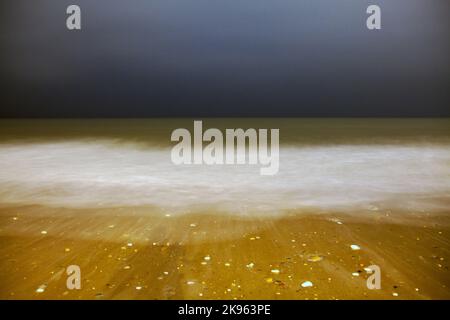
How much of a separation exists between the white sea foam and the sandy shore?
1.14 feet

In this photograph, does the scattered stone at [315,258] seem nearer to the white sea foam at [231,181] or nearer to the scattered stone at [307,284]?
the scattered stone at [307,284]

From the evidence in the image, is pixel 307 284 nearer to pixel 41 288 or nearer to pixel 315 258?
pixel 315 258

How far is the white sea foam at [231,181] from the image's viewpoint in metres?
3.14

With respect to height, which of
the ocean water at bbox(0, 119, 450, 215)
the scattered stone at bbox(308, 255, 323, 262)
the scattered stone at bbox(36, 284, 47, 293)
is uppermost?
the ocean water at bbox(0, 119, 450, 215)

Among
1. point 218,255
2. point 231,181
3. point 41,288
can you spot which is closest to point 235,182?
point 231,181

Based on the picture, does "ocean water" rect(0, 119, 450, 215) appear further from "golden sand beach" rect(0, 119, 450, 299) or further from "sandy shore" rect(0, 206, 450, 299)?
"sandy shore" rect(0, 206, 450, 299)

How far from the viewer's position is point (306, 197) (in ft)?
10.8

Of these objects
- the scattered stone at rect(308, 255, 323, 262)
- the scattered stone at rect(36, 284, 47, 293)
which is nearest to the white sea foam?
the scattered stone at rect(308, 255, 323, 262)

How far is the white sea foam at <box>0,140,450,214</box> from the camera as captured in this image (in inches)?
124

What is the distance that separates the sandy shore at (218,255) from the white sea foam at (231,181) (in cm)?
35

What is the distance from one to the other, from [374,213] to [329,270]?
3.64 feet

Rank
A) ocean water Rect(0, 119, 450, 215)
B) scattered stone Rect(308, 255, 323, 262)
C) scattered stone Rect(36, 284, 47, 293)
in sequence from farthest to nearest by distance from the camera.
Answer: ocean water Rect(0, 119, 450, 215), scattered stone Rect(308, 255, 323, 262), scattered stone Rect(36, 284, 47, 293)

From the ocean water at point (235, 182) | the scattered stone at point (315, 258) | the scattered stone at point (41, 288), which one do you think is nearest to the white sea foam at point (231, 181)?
the ocean water at point (235, 182)
